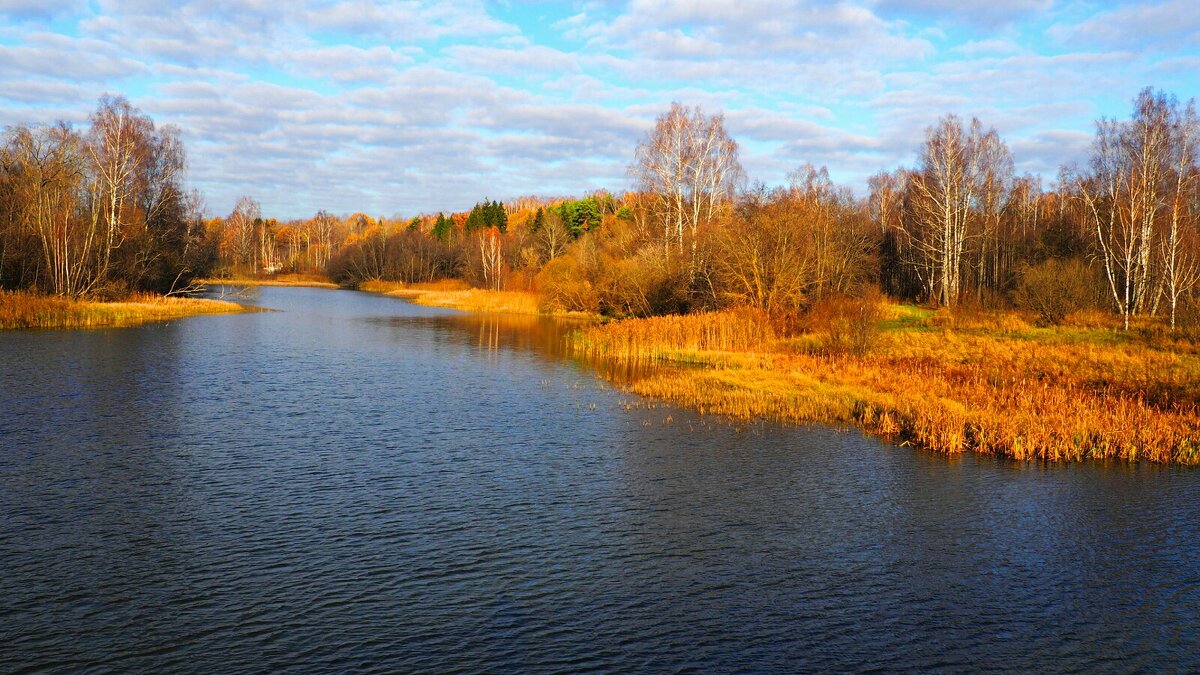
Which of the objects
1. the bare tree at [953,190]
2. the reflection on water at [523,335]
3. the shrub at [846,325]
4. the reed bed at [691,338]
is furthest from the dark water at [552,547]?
the bare tree at [953,190]

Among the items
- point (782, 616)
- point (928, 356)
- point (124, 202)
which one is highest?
point (124, 202)

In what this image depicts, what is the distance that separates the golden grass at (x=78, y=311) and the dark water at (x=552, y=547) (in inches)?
880

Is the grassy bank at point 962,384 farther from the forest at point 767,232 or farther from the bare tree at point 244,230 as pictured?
the bare tree at point 244,230

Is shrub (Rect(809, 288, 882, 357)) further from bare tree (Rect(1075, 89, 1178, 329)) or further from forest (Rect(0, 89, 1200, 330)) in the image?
bare tree (Rect(1075, 89, 1178, 329))

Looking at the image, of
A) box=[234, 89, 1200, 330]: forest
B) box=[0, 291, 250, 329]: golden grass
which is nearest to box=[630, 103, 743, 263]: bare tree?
box=[234, 89, 1200, 330]: forest

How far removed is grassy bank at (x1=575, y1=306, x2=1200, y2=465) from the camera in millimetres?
17578

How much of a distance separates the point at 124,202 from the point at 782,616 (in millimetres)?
58435

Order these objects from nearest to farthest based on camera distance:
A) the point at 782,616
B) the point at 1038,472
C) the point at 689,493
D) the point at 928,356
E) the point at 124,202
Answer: the point at 782,616, the point at 689,493, the point at 1038,472, the point at 928,356, the point at 124,202

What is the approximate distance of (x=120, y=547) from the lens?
1072 cm

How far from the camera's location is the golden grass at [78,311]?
39.1 metres

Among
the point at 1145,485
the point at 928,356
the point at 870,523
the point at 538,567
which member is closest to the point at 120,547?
the point at 538,567

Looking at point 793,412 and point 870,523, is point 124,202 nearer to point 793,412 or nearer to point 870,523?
point 793,412

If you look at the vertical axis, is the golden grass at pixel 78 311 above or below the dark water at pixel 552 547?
above

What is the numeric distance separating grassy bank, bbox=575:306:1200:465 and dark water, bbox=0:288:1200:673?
4.56 feet
